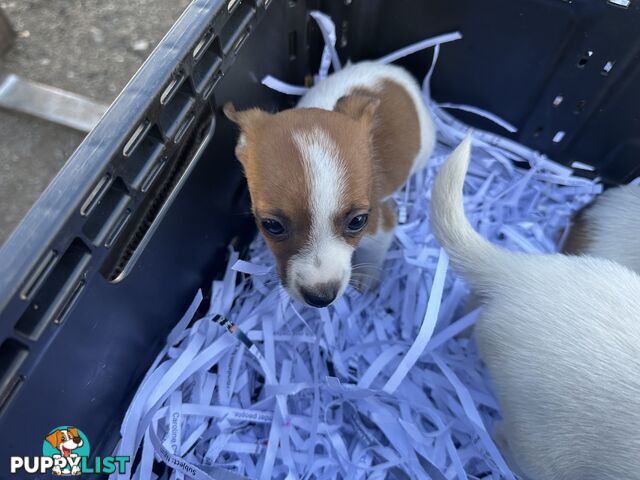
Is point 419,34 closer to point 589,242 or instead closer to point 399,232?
point 399,232

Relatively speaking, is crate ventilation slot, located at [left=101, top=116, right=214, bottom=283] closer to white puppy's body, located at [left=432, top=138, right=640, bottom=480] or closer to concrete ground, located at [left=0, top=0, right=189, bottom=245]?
white puppy's body, located at [left=432, top=138, right=640, bottom=480]

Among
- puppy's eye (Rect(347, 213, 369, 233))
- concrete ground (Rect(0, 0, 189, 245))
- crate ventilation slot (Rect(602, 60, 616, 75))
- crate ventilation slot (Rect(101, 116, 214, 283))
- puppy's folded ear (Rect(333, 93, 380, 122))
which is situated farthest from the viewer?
concrete ground (Rect(0, 0, 189, 245))

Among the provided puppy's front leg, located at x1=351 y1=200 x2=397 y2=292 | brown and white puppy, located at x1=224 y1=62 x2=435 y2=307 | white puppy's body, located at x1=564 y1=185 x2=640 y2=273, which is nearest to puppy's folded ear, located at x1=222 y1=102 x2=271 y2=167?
brown and white puppy, located at x1=224 y1=62 x2=435 y2=307

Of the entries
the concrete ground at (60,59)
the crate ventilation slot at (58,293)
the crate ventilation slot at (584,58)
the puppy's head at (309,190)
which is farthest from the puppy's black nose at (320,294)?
the concrete ground at (60,59)

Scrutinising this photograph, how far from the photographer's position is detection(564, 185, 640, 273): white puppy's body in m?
1.47

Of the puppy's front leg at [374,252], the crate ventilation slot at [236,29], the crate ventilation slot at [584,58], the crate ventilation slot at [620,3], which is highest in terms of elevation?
the crate ventilation slot at [620,3]

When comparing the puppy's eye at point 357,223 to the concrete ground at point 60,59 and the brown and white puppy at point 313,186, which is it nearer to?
the brown and white puppy at point 313,186

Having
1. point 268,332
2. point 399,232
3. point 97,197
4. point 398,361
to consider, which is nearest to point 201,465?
point 268,332

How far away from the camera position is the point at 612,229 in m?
1.53

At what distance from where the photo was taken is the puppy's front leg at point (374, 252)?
163cm

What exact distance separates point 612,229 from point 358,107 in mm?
845

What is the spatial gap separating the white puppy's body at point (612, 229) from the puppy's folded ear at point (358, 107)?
2.54 ft

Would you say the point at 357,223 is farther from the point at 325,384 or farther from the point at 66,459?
the point at 66,459

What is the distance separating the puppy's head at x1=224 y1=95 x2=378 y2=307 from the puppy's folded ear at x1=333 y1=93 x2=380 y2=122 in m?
0.08
